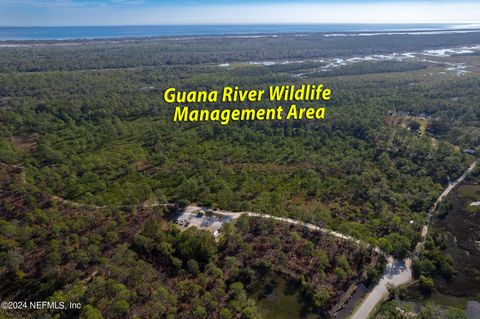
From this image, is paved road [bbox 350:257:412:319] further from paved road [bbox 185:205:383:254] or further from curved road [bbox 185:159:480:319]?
paved road [bbox 185:205:383:254]

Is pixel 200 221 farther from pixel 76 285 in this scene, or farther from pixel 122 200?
pixel 76 285

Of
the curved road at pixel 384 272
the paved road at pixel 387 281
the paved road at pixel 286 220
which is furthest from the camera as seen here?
the paved road at pixel 286 220

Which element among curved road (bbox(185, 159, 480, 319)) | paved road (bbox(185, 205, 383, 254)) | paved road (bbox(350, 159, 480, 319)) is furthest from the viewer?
paved road (bbox(185, 205, 383, 254))

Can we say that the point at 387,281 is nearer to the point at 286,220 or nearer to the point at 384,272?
the point at 384,272

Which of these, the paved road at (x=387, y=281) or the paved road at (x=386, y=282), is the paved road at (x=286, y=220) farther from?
the paved road at (x=387, y=281)

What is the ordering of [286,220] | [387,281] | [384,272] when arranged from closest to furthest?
[387,281] → [384,272] → [286,220]

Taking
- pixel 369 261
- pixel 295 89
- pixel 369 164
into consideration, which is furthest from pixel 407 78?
pixel 369 261

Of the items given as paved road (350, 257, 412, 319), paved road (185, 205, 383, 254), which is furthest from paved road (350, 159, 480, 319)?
paved road (185, 205, 383, 254)

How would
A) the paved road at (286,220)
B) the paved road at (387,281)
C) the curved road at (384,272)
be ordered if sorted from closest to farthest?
the paved road at (387,281) < the curved road at (384,272) < the paved road at (286,220)

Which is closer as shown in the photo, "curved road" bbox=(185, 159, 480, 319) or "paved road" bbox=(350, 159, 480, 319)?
"paved road" bbox=(350, 159, 480, 319)

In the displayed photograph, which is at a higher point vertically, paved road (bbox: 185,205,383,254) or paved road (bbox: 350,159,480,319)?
paved road (bbox: 185,205,383,254)

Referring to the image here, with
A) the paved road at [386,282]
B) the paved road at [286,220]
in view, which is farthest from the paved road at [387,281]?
the paved road at [286,220]

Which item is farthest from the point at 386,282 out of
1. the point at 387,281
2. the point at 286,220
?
the point at 286,220

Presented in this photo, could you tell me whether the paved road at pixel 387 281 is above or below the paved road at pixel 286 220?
below
